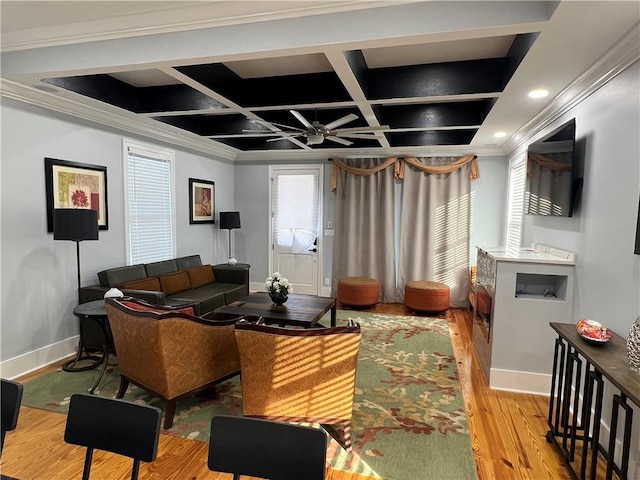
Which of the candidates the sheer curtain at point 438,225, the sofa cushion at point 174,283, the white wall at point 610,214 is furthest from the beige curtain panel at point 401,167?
the sofa cushion at point 174,283

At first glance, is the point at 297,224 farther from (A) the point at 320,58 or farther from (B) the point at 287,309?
(A) the point at 320,58

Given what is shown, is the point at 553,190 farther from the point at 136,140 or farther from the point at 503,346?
the point at 136,140

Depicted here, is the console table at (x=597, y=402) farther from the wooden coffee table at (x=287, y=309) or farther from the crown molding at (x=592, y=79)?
A: the wooden coffee table at (x=287, y=309)

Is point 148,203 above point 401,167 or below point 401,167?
below

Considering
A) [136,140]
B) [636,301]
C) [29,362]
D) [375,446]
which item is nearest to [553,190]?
[636,301]

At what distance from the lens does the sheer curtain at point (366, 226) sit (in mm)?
6074

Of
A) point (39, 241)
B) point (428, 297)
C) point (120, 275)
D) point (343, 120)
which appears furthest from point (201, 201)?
point (428, 297)

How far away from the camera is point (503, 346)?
3.16 m

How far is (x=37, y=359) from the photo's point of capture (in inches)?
→ 136

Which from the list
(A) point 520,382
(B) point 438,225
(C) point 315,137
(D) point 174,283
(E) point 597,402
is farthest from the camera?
(B) point 438,225

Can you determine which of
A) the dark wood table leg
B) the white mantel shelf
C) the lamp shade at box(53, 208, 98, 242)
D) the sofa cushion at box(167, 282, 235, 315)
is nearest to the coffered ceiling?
the lamp shade at box(53, 208, 98, 242)

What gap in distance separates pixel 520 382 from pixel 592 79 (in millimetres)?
2417

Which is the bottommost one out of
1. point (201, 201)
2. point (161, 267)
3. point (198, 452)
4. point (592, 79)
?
point (198, 452)

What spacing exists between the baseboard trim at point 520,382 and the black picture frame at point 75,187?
4.26 m
